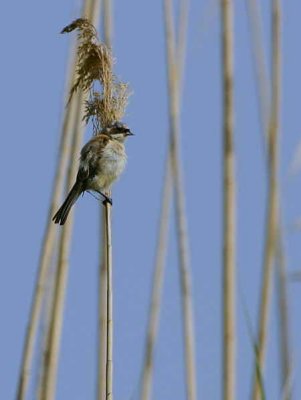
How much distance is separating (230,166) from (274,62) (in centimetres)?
33

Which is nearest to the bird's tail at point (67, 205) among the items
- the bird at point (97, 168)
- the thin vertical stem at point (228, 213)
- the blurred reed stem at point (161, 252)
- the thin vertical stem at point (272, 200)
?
the bird at point (97, 168)

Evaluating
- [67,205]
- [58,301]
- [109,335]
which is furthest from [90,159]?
[109,335]

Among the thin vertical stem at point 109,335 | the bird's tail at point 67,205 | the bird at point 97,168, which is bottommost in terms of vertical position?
the thin vertical stem at point 109,335

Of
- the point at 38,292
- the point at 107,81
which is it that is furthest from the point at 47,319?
the point at 107,81

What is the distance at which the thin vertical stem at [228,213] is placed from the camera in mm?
2758

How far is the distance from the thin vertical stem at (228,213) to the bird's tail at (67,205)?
464mm

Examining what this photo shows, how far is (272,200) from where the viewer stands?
291 centimetres

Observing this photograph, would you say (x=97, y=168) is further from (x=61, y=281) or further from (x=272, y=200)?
(x=272, y=200)

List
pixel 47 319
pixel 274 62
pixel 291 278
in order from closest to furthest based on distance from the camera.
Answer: pixel 291 278 < pixel 274 62 < pixel 47 319

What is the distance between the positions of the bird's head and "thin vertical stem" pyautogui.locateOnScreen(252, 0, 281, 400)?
0.41 m

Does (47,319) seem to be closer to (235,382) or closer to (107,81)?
(235,382)

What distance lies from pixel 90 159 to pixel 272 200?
593 mm

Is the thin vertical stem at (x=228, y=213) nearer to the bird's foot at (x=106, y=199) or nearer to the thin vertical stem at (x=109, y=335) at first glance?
the bird's foot at (x=106, y=199)

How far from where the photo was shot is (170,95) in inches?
130
